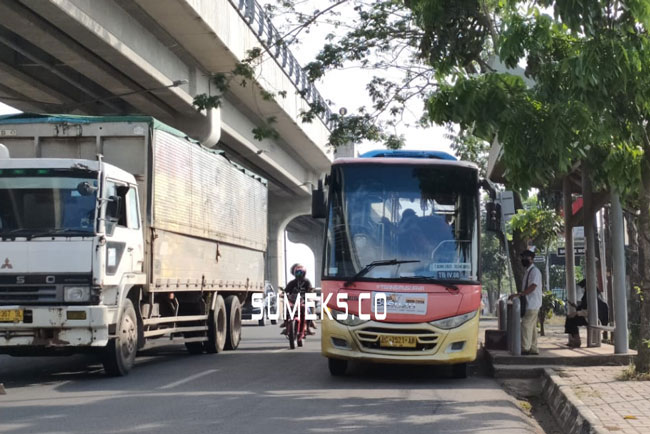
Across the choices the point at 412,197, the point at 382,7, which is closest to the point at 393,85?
the point at 382,7

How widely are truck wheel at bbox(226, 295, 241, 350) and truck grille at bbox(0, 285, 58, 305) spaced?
7427mm

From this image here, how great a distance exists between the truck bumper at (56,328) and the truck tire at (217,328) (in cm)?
593

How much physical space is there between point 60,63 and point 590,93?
50.3 ft

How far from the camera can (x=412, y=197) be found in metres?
12.8

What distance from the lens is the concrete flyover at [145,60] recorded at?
746 inches

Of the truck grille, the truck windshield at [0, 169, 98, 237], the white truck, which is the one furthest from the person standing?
the truck grille

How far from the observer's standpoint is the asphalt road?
8.51 m

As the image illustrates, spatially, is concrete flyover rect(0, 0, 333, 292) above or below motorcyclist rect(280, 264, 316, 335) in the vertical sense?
above

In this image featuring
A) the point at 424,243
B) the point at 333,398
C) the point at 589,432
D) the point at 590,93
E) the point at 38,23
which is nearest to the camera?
the point at 589,432

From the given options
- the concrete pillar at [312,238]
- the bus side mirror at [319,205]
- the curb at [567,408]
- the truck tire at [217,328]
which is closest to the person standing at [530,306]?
the curb at [567,408]

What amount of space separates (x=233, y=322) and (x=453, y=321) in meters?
7.79

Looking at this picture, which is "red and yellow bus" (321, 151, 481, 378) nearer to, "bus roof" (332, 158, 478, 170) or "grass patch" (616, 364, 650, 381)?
"bus roof" (332, 158, 478, 170)

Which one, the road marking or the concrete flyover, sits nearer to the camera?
the road marking

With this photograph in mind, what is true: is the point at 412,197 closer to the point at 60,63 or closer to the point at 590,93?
the point at 590,93
